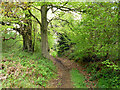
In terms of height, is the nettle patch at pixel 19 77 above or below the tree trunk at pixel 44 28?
below

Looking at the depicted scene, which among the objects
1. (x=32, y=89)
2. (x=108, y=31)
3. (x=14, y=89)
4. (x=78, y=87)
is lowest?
(x=78, y=87)

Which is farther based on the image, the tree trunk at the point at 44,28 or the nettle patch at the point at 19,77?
the tree trunk at the point at 44,28

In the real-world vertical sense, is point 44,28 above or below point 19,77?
above

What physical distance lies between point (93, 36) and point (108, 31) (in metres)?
1.62

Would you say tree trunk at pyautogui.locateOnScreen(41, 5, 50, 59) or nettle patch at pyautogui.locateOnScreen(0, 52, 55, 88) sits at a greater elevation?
tree trunk at pyautogui.locateOnScreen(41, 5, 50, 59)

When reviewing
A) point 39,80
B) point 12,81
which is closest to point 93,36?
point 39,80

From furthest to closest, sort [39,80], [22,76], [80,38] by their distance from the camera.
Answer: [80,38], [39,80], [22,76]

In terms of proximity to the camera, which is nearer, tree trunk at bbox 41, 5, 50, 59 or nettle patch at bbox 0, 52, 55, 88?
nettle patch at bbox 0, 52, 55, 88

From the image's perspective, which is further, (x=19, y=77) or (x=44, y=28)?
(x=44, y=28)

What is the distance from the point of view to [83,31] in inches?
313

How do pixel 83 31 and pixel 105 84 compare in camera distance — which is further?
pixel 83 31

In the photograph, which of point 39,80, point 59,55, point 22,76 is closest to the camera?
point 22,76

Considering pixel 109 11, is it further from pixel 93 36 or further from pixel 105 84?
Answer: pixel 105 84

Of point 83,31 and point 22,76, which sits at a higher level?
point 83,31
